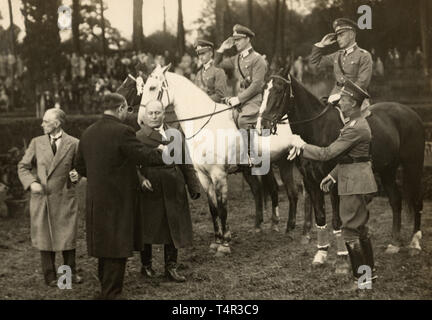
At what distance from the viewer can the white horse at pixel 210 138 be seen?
7516mm

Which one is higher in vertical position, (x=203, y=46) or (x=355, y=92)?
(x=203, y=46)

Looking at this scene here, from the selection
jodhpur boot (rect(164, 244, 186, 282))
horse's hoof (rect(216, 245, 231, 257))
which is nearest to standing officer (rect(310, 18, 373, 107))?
horse's hoof (rect(216, 245, 231, 257))

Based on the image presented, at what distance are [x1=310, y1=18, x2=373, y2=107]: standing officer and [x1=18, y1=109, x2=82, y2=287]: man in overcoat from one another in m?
3.16

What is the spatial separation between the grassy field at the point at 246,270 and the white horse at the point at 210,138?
0.51 meters

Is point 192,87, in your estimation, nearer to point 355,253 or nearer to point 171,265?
point 171,265

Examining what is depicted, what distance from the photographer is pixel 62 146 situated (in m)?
6.31

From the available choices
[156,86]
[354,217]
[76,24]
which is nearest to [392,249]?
[354,217]

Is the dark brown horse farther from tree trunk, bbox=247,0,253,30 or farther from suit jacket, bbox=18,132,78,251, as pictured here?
suit jacket, bbox=18,132,78,251

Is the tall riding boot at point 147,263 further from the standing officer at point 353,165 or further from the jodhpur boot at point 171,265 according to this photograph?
the standing officer at point 353,165

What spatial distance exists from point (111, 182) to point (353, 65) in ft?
10.7

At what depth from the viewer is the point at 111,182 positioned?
18.6 ft

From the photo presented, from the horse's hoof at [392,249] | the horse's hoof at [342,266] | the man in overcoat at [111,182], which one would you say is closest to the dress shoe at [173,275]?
the man in overcoat at [111,182]

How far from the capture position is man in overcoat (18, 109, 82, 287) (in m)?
6.29
